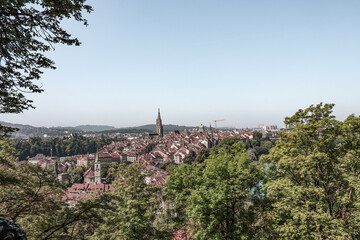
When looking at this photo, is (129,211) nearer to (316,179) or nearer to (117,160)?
(316,179)

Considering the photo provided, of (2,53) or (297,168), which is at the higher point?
(2,53)

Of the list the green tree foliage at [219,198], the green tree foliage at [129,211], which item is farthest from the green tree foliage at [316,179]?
the green tree foliage at [129,211]

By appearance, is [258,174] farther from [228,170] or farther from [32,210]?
[32,210]

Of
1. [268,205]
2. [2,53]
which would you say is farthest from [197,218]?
[2,53]

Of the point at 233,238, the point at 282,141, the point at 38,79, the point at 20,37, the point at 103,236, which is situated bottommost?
the point at 233,238

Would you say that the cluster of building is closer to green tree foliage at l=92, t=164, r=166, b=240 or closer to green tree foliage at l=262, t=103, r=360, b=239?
green tree foliage at l=92, t=164, r=166, b=240

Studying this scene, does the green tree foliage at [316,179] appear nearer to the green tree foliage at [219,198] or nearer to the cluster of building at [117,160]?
the green tree foliage at [219,198]
